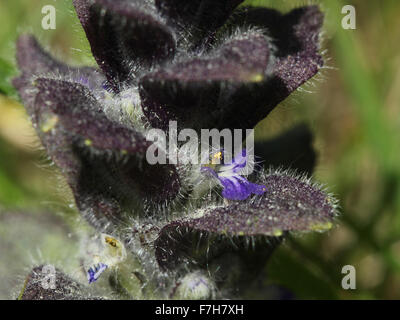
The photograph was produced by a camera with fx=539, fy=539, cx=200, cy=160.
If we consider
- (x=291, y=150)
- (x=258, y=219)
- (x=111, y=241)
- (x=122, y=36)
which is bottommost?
(x=111, y=241)

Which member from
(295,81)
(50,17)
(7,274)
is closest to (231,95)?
(295,81)

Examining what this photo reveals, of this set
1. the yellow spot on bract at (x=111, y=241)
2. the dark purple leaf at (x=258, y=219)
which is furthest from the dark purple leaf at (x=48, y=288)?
the dark purple leaf at (x=258, y=219)

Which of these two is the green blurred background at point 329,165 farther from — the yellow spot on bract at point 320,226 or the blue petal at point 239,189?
the yellow spot on bract at point 320,226

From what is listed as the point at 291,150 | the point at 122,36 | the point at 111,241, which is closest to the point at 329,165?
the point at 291,150

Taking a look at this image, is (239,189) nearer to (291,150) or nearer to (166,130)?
(166,130)

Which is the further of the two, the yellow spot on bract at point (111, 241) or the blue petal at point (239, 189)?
the yellow spot on bract at point (111, 241)
